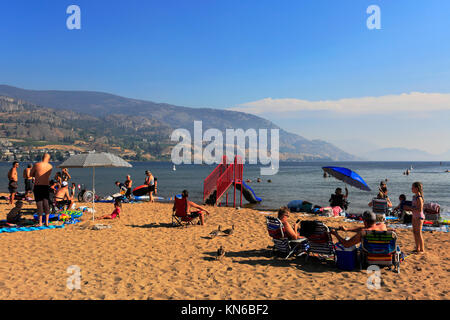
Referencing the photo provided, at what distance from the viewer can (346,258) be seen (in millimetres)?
6270

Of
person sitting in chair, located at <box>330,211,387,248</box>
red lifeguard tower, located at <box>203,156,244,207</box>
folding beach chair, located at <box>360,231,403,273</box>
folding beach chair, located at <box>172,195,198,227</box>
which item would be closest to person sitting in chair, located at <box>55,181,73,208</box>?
folding beach chair, located at <box>172,195,198,227</box>

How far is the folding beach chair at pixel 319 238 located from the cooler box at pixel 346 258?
0.80 ft

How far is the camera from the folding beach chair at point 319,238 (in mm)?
6598

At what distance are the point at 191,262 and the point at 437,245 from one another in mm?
6752

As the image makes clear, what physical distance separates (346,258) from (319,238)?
25.2 inches

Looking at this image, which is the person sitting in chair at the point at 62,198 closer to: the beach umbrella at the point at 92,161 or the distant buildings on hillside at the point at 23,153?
the beach umbrella at the point at 92,161

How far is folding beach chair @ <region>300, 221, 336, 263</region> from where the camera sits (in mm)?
6598

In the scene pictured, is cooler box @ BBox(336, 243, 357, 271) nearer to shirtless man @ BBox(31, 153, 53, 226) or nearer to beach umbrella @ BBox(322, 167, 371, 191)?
beach umbrella @ BBox(322, 167, 371, 191)

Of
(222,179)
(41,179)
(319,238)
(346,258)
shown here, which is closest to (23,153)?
(222,179)

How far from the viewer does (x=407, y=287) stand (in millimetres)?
5391

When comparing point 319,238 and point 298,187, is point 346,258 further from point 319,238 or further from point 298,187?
point 298,187
